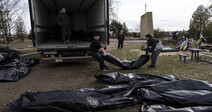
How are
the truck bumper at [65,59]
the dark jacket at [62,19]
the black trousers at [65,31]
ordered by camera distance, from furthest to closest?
1. the black trousers at [65,31]
2. the dark jacket at [62,19]
3. the truck bumper at [65,59]

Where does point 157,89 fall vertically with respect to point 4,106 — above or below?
above

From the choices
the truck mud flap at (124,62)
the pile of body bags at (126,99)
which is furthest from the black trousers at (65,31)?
the pile of body bags at (126,99)

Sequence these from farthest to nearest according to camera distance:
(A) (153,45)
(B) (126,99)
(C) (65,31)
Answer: (C) (65,31) → (A) (153,45) → (B) (126,99)

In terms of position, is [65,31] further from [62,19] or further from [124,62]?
[124,62]

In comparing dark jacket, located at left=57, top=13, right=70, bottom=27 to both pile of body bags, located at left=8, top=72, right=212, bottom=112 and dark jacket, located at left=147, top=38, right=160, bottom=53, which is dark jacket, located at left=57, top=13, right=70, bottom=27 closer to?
dark jacket, located at left=147, top=38, right=160, bottom=53

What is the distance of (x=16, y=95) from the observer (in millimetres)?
3719

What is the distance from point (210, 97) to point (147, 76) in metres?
1.79

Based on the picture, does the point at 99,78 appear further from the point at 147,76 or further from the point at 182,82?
the point at 182,82

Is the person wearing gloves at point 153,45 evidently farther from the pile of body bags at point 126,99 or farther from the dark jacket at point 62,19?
the dark jacket at point 62,19

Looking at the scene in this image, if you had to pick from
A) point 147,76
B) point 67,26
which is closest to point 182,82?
point 147,76

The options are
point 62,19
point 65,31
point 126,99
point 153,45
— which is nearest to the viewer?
point 126,99

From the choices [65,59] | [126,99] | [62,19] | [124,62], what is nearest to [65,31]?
[62,19]

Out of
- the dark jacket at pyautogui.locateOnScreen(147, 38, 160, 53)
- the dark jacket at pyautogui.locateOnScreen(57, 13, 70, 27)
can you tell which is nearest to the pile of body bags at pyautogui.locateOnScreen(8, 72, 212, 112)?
the dark jacket at pyautogui.locateOnScreen(147, 38, 160, 53)

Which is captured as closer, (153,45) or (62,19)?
(153,45)
